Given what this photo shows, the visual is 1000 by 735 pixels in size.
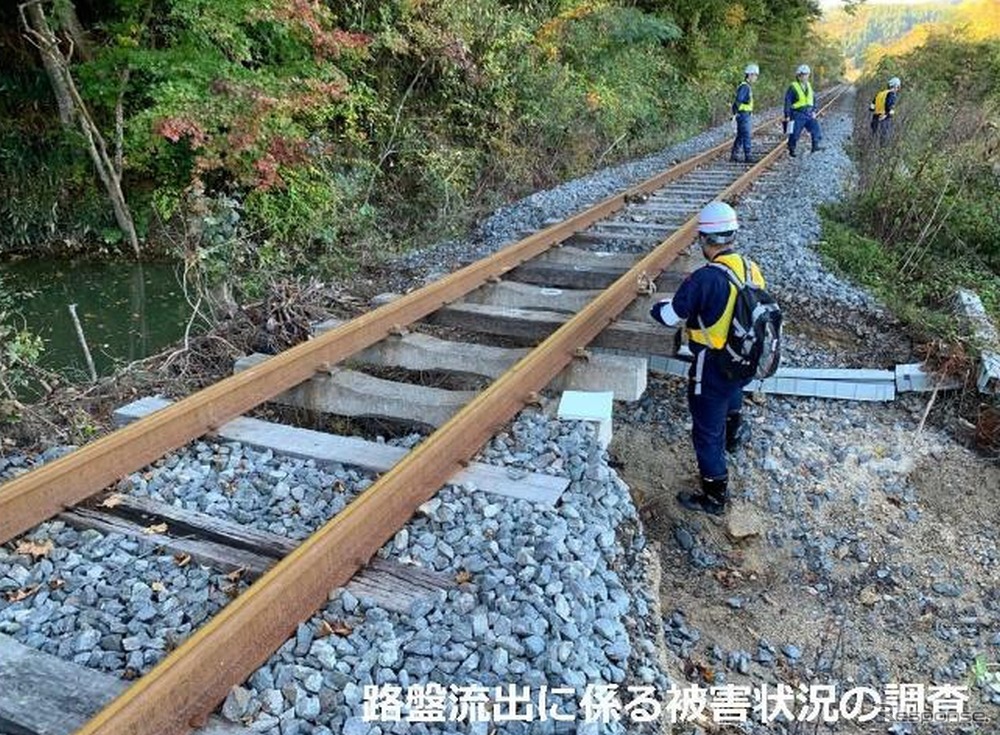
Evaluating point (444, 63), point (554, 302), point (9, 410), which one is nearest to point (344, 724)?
point (9, 410)

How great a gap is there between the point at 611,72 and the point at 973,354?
13973 mm

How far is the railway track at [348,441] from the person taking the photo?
2506 mm

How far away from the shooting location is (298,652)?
106 inches

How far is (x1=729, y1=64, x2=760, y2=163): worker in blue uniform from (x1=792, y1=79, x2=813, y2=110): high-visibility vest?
0.71m

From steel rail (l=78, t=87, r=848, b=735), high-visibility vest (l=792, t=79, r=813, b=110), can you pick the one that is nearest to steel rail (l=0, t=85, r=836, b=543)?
steel rail (l=78, t=87, r=848, b=735)

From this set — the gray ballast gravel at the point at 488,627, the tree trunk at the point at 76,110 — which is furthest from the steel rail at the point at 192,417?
the tree trunk at the point at 76,110

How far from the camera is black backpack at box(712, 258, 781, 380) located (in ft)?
14.1

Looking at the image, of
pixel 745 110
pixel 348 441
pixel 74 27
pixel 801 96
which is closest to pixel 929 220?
pixel 745 110

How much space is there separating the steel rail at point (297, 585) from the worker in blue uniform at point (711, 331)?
34.6 inches

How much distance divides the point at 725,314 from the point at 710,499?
3.42 feet

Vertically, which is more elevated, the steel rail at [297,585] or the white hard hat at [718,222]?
the white hard hat at [718,222]

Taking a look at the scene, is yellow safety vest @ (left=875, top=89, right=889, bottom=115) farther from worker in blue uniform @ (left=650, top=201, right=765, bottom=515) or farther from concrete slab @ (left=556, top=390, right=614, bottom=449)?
concrete slab @ (left=556, top=390, right=614, bottom=449)

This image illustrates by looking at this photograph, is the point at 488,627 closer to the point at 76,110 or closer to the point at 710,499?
the point at 710,499

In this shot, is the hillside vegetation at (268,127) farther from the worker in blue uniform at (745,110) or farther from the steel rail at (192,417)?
the worker in blue uniform at (745,110)
